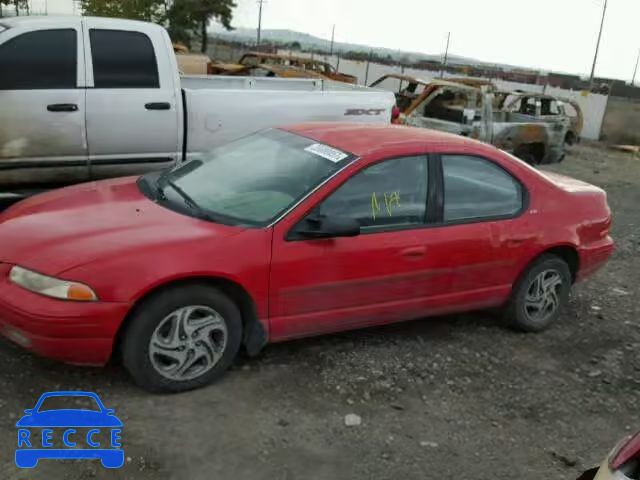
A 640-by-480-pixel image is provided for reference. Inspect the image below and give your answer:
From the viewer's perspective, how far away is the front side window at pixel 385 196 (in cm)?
406

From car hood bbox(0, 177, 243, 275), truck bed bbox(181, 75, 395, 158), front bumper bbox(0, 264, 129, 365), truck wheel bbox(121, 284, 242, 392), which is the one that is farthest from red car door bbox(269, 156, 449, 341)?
truck bed bbox(181, 75, 395, 158)

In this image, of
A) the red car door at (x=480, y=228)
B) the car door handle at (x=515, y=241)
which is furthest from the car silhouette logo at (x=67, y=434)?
the car door handle at (x=515, y=241)

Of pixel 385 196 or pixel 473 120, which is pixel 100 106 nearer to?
pixel 385 196

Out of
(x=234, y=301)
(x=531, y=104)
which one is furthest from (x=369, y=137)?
(x=531, y=104)

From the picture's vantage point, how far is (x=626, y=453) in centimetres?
224

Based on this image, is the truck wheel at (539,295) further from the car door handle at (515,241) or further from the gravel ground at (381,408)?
the car door handle at (515,241)

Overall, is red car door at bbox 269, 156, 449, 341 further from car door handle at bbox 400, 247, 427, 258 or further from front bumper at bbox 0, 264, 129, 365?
front bumper at bbox 0, 264, 129, 365

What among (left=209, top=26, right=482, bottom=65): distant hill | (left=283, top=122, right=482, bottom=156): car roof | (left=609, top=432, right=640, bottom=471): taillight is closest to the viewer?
(left=609, top=432, right=640, bottom=471): taillight

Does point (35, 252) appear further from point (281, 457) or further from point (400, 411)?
point (400, 411)

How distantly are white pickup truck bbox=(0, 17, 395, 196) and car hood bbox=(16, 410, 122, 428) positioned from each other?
9.47 feet

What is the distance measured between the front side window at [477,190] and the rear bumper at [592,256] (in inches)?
31.1

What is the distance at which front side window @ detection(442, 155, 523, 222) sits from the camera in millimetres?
4480

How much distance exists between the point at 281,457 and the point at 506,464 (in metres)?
1.15

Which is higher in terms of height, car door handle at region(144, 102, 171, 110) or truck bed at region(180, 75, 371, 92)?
truck bed at region(180, 75, 371, 92)
